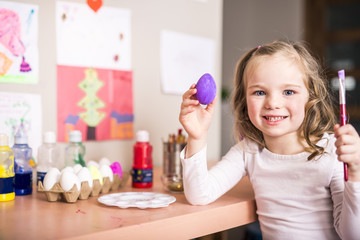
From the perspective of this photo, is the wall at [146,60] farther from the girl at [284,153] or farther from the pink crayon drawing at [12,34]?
the girl at [284,153]

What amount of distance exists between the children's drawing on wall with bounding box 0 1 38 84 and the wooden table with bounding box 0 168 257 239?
0.34 m

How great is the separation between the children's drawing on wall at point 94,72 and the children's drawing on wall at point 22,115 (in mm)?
72

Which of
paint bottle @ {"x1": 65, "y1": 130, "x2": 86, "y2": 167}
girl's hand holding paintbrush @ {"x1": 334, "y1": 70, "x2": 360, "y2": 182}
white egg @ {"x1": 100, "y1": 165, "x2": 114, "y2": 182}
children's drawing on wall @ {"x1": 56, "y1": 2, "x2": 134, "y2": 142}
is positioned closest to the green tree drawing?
children's drawing on wall @ {"x1": 56, "y1": 2, "x2": 134, "y2": 142}

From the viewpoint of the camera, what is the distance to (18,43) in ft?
3.70

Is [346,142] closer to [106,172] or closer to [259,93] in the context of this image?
[259,93]

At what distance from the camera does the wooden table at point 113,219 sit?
2.36 ft

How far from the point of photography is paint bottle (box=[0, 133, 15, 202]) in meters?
0.92

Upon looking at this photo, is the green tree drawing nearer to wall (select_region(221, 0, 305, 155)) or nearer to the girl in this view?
the girl

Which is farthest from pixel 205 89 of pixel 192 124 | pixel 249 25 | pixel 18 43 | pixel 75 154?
pixel 249 25

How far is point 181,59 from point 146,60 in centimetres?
16

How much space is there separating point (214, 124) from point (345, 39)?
2.64 metres

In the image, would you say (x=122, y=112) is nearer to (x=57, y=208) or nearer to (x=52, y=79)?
(x=52, y=79)

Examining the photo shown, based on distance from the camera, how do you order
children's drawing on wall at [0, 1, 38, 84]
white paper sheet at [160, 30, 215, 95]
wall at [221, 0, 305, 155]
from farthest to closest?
wall at [221, 0, 305, 155], white paper sheet at [160, 30, 215, 95], children's drawing on wall at [0, 1, 38, 84]

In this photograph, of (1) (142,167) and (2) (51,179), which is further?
(1) (142,167)
